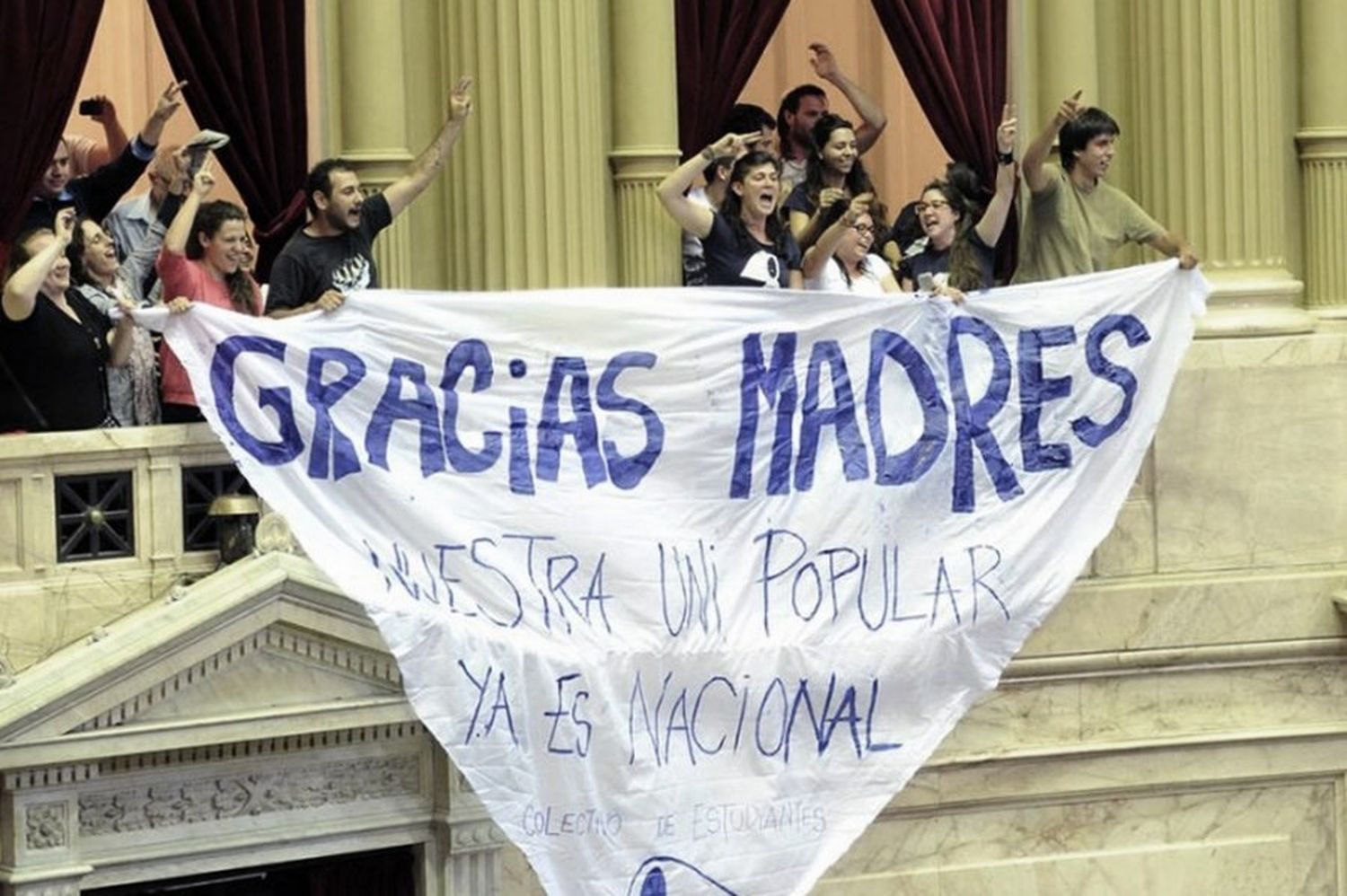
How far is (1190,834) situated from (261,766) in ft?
17.2

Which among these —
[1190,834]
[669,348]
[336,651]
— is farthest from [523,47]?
[1190,834]

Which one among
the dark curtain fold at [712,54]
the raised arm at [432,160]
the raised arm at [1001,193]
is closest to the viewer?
the raised arm at [432,160]

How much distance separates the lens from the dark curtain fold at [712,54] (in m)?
21.5

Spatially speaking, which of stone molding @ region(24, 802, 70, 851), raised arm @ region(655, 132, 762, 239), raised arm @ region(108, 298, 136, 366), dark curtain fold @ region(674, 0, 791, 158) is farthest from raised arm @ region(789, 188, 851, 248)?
stone molding @ region(24, 802, 70, 851)

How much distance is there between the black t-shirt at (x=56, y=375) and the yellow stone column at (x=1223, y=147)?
246 inches

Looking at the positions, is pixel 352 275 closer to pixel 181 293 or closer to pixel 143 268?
pixel 181 293

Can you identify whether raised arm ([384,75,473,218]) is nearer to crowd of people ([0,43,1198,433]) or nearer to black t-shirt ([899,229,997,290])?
crowd of people ([0,43,1198,433])

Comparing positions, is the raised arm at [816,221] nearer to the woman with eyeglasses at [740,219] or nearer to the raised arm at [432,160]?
the woman with eyeglasses at [740,219]

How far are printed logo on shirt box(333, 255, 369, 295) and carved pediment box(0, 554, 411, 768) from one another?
1373mm

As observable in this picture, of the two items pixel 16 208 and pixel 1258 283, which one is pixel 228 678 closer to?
pixel 16 208

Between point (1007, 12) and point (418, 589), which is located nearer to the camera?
point (418, 589)

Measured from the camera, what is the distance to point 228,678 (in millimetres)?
18344

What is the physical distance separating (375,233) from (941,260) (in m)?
3.01

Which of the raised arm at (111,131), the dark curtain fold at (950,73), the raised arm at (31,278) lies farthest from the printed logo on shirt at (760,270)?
the raised arm at (31,278)
